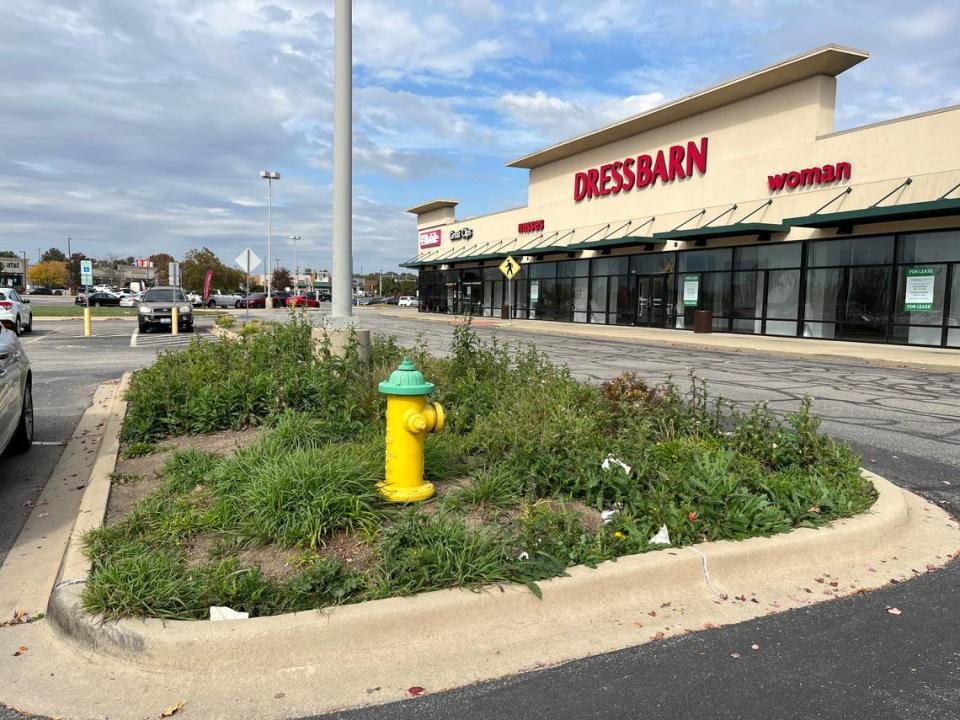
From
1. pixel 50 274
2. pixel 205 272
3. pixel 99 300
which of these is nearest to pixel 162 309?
pixel 99 300

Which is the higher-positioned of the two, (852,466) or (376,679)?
(852,466)

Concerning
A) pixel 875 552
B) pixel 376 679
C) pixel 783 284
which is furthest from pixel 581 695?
pixel 783 284

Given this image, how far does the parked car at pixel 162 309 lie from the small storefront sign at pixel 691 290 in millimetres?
19474

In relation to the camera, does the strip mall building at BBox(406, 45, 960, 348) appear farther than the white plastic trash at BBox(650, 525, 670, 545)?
Yes

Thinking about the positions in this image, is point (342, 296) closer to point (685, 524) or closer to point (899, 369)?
point (685, 524)

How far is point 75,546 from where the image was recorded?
3803mm

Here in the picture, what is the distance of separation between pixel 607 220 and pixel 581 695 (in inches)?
1230

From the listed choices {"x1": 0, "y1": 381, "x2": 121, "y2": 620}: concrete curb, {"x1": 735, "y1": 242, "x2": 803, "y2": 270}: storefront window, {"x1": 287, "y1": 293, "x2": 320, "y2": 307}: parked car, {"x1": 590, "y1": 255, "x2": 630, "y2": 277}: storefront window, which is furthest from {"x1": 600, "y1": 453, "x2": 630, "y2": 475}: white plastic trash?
{"x1": 590, "y1": 255, "x2": 630, "y2": 277}: storefront window

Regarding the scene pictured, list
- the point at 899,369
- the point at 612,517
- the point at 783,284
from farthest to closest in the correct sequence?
the point at 783,284
the point at 899,369
the point at 612,517

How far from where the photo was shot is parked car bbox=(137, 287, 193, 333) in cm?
2512

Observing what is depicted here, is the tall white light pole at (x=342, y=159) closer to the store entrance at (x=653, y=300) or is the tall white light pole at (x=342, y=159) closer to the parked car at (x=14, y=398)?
the parked car at (x=14, y=398)

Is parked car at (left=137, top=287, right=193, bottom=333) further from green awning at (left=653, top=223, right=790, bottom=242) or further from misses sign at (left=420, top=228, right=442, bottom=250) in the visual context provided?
misses sign at (left=420, top=228, right=442, bottom=250)

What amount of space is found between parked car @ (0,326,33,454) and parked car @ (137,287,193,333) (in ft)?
64.4

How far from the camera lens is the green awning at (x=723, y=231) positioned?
75.2 feet
